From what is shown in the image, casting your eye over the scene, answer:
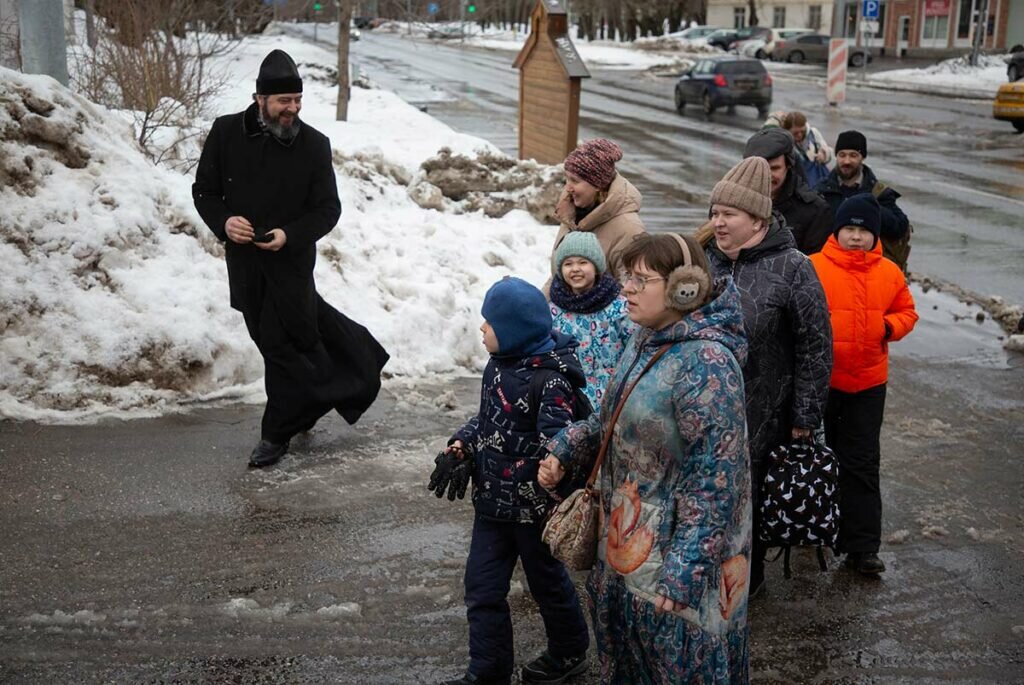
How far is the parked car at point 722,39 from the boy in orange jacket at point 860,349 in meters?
59.0

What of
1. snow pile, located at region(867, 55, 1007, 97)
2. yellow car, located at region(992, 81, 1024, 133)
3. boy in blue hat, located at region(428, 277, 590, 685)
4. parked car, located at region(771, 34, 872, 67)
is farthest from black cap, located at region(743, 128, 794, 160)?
parked car, located at region(771, 34, 872, 67)

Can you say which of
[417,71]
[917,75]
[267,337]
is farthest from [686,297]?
[917,75]

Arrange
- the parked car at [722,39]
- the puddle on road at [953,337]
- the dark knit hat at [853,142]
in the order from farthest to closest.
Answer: the parked car at [722,39], the puddle on road at [953,337], the dark knit hat at [853,142]

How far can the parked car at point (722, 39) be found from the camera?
204ft

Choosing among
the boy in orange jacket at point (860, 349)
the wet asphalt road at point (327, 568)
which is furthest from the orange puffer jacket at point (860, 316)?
the wet asphalt road at point (327, 568)

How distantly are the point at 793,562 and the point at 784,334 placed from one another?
1329 millimetres

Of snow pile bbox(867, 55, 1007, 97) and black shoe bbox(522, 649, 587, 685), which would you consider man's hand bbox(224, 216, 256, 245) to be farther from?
snow pile bbox(867, 55, 1007, 97)

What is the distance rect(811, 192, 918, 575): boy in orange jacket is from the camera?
4859mm

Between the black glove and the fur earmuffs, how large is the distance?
1.02 m

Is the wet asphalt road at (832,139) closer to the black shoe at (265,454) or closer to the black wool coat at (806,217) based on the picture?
the black wool coat at (806,217)

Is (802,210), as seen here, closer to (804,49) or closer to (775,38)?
(804,49)

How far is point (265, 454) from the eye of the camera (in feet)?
19.5

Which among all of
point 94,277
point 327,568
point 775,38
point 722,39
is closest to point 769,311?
point 327,568

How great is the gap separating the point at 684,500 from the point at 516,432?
2.53 feet
